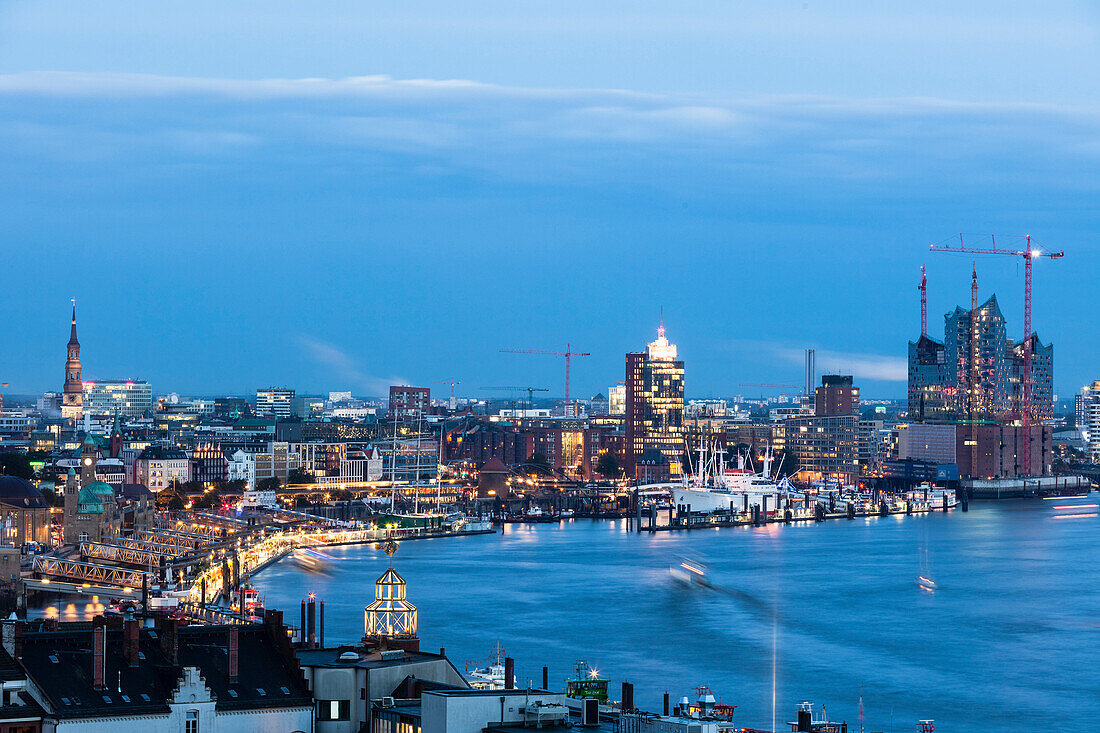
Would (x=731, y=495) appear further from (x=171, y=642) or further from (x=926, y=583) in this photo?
(x=171, y=642)

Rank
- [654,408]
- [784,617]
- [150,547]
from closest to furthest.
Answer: [784,617] < [150,547] < [654,408]

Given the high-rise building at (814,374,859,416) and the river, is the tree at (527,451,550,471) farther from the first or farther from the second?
the river

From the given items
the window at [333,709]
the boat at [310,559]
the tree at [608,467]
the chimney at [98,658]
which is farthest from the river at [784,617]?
the tree at [608,467]

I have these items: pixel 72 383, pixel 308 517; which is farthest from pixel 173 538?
pixel 72 383

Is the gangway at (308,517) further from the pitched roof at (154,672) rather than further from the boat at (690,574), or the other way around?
the pitched roof at (154,672)

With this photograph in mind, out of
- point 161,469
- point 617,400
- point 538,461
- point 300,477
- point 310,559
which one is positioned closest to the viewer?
point 310,559

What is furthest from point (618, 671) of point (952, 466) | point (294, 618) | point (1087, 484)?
point (1087, 484)
